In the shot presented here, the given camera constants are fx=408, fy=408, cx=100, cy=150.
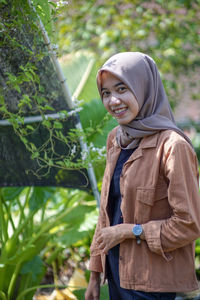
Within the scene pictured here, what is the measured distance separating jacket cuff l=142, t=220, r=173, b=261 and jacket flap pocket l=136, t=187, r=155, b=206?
83mm

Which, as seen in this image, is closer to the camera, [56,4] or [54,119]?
[56,4]

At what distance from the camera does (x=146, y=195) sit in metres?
1.60

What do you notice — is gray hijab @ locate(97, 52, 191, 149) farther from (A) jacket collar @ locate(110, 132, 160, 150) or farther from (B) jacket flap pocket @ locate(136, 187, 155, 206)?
(B) jacket flap pocket @ locate(136, 187, 155, 206)

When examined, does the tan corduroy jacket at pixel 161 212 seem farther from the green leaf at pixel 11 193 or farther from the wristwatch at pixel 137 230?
the green leaf at pixel 11 193

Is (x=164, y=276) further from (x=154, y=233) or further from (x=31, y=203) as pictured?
(x=31, y=203)

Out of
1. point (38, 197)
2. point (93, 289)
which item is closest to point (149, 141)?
point (93, 289)

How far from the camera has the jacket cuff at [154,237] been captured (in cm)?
157

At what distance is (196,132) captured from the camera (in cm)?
691

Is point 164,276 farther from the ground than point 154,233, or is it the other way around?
point 154,233

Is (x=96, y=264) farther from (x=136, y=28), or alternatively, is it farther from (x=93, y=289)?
(x=136, y=28)

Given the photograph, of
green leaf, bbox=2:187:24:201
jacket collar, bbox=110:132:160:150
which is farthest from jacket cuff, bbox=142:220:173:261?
green leaf, bbox=2:187:24:201

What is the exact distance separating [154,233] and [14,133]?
3.91 feet

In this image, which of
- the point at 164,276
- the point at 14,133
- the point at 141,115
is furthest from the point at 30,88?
the point at 164,276

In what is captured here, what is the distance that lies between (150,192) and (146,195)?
22 mm
